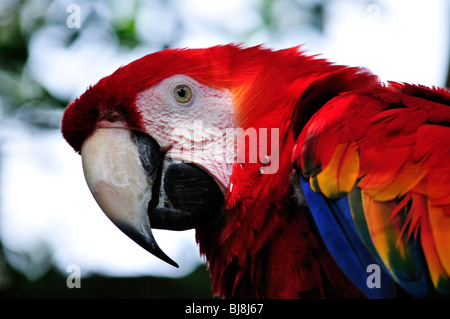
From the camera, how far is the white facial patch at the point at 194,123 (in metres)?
1.44

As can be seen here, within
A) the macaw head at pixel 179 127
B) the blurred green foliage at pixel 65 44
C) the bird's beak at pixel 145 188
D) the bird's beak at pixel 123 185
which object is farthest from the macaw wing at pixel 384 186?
the blurred green foliage at pixel 65 44

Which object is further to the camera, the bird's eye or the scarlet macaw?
the bird's eye

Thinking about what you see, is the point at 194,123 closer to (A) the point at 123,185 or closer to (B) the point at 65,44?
(A) the point at 123,185

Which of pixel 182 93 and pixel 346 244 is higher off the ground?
pixel 182 93

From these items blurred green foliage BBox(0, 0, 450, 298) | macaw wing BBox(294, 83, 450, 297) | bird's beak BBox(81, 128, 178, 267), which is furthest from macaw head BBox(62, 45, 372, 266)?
blurred green foliage BBox(0, 0, 450, 298)

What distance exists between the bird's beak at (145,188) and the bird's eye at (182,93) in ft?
0.53

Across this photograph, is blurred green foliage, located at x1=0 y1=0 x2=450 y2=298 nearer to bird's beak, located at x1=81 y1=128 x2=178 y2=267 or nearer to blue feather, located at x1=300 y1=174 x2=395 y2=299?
bird's beak, located at x1=81 y1=128 x2=178 y2=267

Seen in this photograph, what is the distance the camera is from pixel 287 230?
52.4 inches

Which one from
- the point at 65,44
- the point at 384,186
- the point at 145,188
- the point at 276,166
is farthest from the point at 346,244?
the point at 65,44

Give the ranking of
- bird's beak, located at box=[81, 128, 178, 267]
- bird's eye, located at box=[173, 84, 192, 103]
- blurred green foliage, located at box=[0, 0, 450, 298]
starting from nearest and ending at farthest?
bird's beak, located at box=[81, 128, 178, 267], bird's eye, located at box=[173, 84, 192, 103], blurred green foliage, located at box=[0, 0, 450, 298]

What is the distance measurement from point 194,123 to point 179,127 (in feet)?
0.16

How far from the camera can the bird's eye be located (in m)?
1.50

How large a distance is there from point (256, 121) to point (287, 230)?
320mm

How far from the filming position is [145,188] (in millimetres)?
1399
